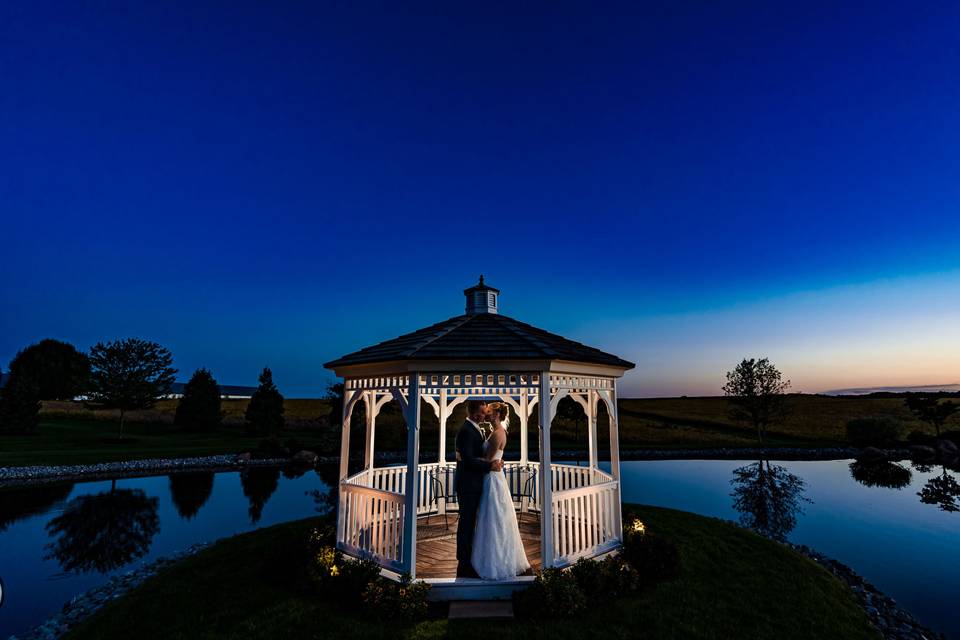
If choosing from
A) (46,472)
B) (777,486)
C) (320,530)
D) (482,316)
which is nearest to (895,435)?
(777,486)

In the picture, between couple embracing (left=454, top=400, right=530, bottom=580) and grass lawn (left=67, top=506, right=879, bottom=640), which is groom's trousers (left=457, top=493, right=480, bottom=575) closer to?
couple embracing (left=454, top=400, right=530, bottom=580)

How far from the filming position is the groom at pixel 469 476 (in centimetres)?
634

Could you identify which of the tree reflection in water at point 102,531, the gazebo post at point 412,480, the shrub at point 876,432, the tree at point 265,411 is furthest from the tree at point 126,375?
the shrub at point 876,432

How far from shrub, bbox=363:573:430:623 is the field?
20822 mm

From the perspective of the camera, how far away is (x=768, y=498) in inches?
642

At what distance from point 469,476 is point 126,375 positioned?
33.7 meters

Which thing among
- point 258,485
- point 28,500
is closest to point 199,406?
point 258,485

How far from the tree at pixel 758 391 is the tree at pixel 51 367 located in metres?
64.4

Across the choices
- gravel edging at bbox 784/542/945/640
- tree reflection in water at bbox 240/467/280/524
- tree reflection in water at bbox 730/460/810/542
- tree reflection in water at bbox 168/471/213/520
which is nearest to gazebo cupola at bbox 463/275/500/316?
gravel edging at bbox 784/542/945/640

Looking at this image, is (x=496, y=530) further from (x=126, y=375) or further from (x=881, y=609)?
(x=126, y=375)

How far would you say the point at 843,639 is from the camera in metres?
5.62

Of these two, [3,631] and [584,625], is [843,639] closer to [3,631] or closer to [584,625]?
[584,625]

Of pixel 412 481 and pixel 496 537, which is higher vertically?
pixel 412 481

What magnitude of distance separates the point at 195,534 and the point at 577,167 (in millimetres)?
14379
